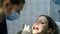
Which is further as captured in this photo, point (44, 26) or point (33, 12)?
point (33, 12)

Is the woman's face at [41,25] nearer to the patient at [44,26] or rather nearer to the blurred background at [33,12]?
the patient at [44,26]

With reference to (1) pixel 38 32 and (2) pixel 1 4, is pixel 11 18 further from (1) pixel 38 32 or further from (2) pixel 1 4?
(2) pixel 1 4

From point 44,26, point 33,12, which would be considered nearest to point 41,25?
point 44,26

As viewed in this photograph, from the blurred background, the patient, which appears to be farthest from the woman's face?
the blurred background

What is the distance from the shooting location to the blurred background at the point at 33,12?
4.26 feet

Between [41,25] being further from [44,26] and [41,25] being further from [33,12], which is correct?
[33,12]

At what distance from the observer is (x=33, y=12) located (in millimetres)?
1326

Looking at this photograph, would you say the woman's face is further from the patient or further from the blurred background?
the blurred background

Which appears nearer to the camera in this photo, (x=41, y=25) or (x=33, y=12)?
(x=41, y=25)

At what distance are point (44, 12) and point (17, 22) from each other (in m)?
0.23

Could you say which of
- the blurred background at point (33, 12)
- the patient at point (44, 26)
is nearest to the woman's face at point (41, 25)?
the patient at point (44, 26)

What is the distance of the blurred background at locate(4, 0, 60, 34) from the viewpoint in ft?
4.26

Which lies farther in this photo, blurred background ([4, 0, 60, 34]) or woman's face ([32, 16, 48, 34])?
blurred background ([4, 0, 60, 34])

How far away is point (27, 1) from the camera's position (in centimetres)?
131
